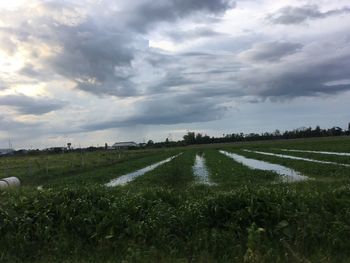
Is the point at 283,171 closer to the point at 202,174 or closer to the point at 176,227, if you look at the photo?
the point at 202,174

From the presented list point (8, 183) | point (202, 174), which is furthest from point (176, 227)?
point (202, 174)

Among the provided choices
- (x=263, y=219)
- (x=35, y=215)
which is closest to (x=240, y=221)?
(x=263, y=219)

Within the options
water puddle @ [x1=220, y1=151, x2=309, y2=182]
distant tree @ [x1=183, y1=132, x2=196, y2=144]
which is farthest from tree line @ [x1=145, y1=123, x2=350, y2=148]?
water puddle @ [x1=220, y1=151, x2=309, y2=182]

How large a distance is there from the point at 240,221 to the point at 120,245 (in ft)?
8.05

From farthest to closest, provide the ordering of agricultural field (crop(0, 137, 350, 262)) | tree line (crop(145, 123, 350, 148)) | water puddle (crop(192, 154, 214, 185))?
tree line (crop(145, 123, 350, 148))
water puddle (crop(192, 154, 214, 185))
agricultural field (crop(0, 137, 350, 262))

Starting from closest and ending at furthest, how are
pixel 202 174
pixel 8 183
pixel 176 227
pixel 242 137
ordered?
pixel 176 227, pixel 8 183, pixel 202 174, pixel 242 137

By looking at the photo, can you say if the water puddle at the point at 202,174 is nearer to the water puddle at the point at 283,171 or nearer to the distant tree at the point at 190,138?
the water puddle at the point at 283,171

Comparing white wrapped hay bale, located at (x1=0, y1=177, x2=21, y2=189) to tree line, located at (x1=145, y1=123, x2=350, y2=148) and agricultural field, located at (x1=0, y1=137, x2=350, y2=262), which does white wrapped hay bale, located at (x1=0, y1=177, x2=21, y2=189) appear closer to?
agricultural field, located at (x1=0, y1=137, x2=350, y2=262)

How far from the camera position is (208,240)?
8539 millimetres

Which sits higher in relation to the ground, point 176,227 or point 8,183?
point 8,183

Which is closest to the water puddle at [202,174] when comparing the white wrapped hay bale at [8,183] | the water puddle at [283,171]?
the water puddle at [283,171]

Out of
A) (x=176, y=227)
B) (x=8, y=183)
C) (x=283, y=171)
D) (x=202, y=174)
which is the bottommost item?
(x=283, y=171)

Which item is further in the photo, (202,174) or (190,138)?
(190,138)

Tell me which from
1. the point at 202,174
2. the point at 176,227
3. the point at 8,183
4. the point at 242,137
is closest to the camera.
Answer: the point at 176,227
